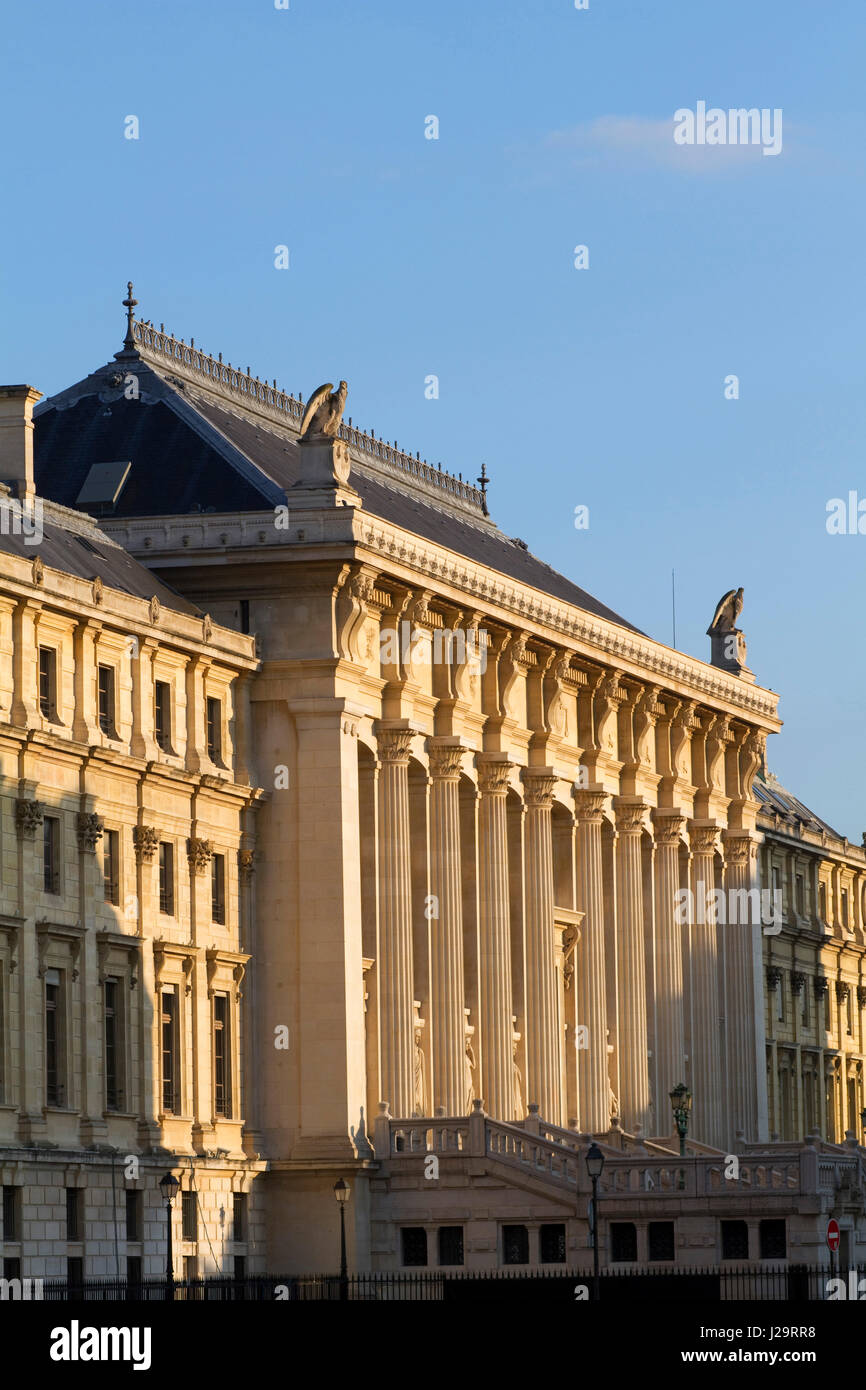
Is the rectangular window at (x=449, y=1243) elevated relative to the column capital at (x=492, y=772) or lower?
lower

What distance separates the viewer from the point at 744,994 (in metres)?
140

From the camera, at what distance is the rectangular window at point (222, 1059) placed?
318 ft

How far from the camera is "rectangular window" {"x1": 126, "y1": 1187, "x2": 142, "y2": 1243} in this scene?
90.2 metres

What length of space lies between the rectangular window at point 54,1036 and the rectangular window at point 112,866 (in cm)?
342

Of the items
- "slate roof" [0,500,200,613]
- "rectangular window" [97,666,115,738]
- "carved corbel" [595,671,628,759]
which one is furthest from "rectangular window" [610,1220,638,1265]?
"carved corbel" [595,671,628,759]

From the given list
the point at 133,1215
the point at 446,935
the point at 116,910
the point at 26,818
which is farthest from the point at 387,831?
the point at 26,818

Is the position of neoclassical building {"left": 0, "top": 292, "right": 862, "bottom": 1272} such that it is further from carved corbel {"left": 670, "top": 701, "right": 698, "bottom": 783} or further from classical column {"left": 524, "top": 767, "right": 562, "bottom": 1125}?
carved corbel {"left": 670, "top": 701, "right": 698, "bottom": 783}

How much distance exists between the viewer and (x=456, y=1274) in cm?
9819

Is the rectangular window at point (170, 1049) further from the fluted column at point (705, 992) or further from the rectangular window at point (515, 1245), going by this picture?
the fluted column at point (705, 992)

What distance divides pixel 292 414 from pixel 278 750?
77.5ft

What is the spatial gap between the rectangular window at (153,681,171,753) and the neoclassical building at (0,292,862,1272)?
2.29 feet

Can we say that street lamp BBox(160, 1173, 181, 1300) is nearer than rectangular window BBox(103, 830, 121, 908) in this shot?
Yes

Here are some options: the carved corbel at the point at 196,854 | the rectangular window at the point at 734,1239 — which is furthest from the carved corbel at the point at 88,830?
the rectangular window at the point at 734,1239


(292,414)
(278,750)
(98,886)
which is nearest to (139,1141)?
(98,886)
